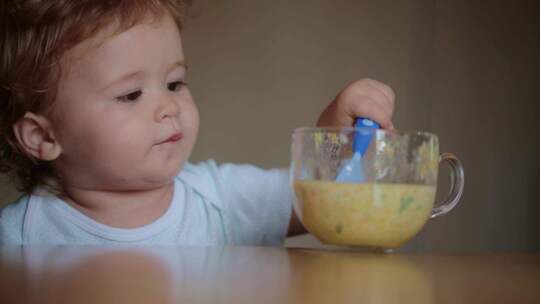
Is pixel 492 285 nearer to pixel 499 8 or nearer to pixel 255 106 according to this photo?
pixel 255 106

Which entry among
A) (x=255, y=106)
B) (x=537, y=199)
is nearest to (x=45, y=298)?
(x=255, y=106)

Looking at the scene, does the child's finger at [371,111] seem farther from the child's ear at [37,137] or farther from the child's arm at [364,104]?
the child's ear at [37,137]

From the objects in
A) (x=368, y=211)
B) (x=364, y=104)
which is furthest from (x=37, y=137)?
(x=368, y=211)

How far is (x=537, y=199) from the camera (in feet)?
6.81

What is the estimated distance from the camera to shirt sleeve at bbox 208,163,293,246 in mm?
1102

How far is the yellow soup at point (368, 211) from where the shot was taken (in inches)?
23.9

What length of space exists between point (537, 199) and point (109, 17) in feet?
5.30

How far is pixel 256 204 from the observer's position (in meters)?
1.12

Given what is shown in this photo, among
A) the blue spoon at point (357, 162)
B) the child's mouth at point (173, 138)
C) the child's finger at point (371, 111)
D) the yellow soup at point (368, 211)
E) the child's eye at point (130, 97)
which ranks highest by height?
Answer: the child's eye at point (130, 97)

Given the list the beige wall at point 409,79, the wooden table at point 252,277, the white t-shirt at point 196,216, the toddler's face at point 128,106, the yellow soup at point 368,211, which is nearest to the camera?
the wooden table at point 252,277

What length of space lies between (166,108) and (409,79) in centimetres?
129

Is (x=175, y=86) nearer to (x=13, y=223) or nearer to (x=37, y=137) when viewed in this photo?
(x=37, y=137)

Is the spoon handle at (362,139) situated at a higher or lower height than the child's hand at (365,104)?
lower

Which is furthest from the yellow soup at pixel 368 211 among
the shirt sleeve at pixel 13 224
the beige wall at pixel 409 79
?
the beige wall at pixel 409 79
